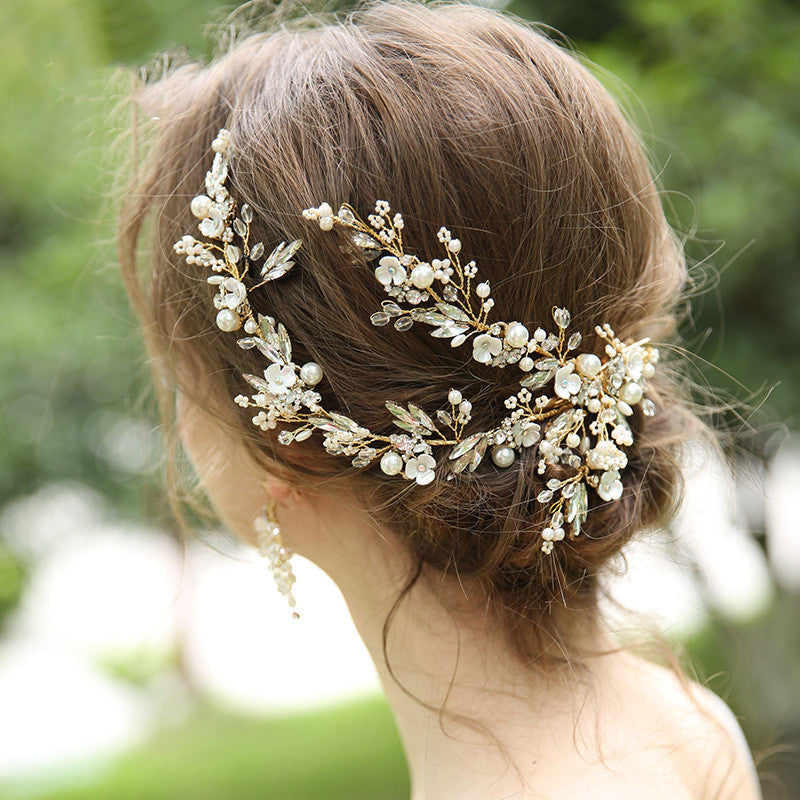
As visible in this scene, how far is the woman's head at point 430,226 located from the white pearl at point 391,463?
0.05m

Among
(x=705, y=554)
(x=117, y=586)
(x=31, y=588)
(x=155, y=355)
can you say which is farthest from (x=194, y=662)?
(x=155, y=355)

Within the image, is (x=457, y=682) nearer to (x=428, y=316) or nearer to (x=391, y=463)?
(x=391, y=463)

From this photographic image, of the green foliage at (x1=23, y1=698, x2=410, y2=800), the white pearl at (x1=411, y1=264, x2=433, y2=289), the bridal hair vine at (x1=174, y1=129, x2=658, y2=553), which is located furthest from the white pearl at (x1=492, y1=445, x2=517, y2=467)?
the green foliage at (x1=23, y1=698, x2=410, y2=800)

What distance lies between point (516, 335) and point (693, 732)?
97 centimetres

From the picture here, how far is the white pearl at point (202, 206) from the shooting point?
5.19ft

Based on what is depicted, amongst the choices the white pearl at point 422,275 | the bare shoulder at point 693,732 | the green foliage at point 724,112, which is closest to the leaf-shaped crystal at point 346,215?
the white pearl at point 422,275

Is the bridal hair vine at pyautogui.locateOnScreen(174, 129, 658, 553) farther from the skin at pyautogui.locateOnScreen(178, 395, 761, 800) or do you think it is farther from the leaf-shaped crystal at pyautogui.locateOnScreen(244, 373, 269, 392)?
the skin at pyautogui.locateOnScreen(178, 395, 761, 800)

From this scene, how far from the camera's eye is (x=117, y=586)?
9.02 metres

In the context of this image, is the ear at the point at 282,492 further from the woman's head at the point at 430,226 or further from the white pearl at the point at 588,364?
the white pearl at the point at 588,364

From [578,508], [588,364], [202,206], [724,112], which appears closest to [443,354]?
[588,364]

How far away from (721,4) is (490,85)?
2798mm

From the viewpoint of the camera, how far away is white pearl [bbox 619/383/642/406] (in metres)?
1.68

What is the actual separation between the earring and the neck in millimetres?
95

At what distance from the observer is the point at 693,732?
1.87 meters
